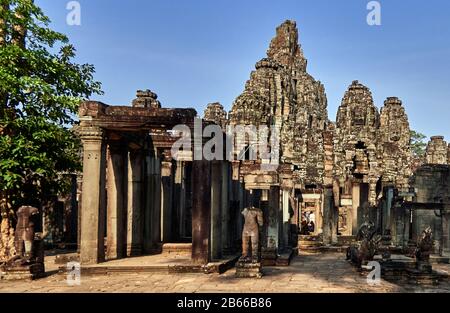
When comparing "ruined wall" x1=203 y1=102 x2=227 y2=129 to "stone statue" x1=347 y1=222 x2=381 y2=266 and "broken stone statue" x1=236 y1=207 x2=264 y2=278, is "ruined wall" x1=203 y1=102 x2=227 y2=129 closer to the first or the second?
"stone statue" x1=347 y1=222 x2=381 y2=266

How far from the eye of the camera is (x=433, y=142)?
158 ft

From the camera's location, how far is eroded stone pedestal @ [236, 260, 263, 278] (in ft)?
39.0

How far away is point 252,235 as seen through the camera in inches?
483

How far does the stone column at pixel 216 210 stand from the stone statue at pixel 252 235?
1448 millimetres

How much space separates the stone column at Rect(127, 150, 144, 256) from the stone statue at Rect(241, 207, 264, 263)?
14.2ft

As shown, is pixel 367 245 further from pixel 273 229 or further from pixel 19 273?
pixel 19 273

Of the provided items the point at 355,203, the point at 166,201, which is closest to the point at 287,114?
the point at 355,203

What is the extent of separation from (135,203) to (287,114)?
3181 cm

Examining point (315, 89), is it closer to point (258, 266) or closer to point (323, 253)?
point (323, 253)

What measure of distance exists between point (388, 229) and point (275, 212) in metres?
9.09

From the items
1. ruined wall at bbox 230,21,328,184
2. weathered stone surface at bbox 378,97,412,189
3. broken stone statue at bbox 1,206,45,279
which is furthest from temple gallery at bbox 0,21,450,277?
ruined wall at bbox 230,21,328,184

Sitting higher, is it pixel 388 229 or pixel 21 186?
pixel 21 186

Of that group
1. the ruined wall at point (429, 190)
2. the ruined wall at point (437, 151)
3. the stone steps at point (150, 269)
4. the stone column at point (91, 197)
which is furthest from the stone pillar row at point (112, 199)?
the ruined wall at point (437, 151)
